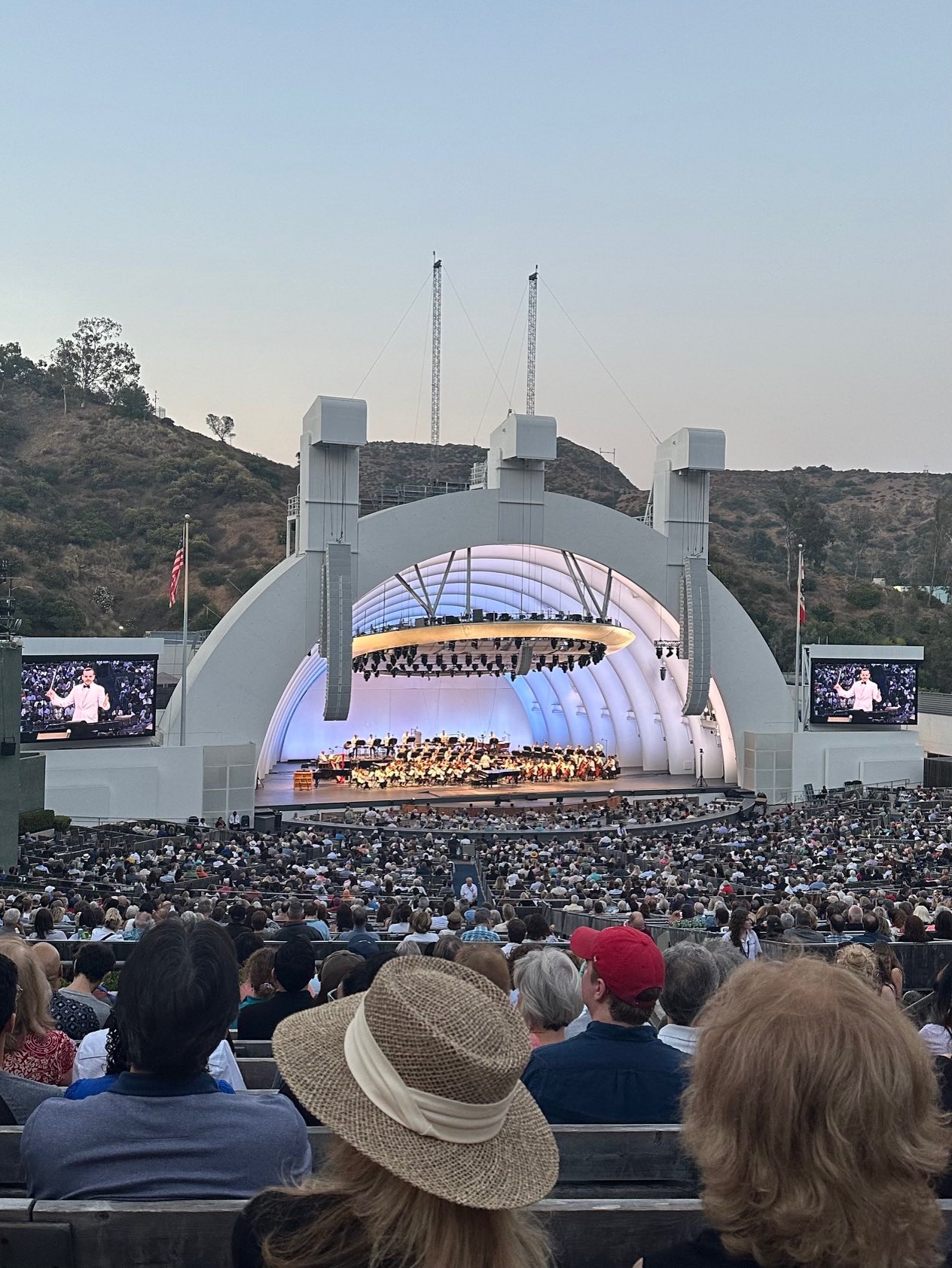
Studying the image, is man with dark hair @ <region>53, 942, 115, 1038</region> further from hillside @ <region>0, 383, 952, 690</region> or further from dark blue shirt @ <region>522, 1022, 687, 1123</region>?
hillside @ <region>0, 383, 952, 690</region>

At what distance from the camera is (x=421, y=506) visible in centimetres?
3088

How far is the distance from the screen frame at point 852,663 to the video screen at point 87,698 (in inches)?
730

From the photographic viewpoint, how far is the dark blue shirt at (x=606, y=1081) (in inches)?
143

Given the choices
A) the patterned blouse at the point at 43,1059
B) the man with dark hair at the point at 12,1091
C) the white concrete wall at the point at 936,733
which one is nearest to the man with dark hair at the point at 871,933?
the patterned blouse at the point at 43,1059

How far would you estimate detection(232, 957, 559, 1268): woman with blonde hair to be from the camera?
1734mm

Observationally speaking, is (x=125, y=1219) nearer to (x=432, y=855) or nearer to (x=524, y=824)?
(x=432, y=855)

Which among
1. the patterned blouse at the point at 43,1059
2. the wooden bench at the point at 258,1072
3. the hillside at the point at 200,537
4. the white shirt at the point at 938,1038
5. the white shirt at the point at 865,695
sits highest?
the hillside at the point at 200,537

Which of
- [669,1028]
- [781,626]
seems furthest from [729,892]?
[781,626]

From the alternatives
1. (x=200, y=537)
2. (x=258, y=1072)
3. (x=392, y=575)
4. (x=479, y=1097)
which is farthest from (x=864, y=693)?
(x=200, y=537)

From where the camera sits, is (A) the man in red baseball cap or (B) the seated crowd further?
(A) the man in red baseball cap

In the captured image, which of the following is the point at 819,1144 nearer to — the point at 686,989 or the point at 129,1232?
the point at 129,1232

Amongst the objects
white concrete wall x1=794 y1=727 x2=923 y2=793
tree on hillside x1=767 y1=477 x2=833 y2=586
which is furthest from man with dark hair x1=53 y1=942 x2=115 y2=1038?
tree on hillside x1=767 y1=477 x2=833 y2=586

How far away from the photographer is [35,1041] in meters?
4.11

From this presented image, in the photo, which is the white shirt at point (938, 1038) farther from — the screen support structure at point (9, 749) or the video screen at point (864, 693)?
the video screen at point (864, 693)
